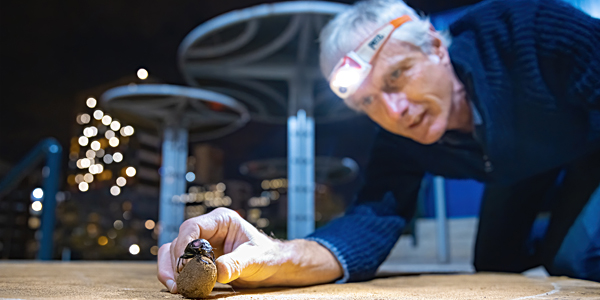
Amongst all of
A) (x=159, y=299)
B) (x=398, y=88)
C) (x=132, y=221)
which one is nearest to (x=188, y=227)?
(x=159, y=299)

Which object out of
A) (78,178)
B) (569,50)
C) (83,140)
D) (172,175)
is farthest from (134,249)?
(569,50)

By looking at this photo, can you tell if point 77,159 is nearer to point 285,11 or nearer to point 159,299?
point 285,11

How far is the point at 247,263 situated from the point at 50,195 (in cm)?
280

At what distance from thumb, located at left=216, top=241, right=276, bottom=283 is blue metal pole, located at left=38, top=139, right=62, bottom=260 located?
2686mm

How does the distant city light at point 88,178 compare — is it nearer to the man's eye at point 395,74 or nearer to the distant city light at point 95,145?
the distant city light at point 95,145

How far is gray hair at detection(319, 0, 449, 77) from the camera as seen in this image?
3.59 feet

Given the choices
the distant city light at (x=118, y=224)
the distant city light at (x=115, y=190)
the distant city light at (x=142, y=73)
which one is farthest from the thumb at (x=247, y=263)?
the distant city light at (x=115, y=190)

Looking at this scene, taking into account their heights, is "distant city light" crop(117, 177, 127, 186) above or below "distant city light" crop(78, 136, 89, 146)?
below

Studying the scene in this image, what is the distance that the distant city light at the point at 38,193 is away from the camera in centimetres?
305

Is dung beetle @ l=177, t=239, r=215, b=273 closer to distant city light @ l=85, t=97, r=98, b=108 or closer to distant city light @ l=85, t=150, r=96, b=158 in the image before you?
distant city light @ l=85, t=97, r=98, b=108

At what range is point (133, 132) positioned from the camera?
1118 centimetres

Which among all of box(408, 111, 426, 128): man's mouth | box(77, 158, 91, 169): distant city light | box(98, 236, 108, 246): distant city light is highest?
box(77, 158, 91, 169): distant city light

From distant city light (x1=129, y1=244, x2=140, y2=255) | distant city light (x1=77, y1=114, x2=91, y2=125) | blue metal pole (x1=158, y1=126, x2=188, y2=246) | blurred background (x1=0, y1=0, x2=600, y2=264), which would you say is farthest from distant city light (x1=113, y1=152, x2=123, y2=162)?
blue metal pole (x1=158, y1=126, x2=188, y2=246)

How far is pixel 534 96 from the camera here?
1.06 meters
